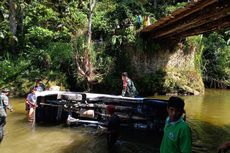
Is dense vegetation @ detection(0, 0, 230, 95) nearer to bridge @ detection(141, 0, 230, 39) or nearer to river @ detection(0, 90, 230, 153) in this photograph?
bridge @ detection(141, 0, 230, 39)

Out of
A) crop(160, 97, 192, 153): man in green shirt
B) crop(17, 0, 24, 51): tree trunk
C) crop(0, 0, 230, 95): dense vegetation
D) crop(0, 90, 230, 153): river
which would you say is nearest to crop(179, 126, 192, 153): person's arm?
crop(160, 97, 192, 153): man in green shirt

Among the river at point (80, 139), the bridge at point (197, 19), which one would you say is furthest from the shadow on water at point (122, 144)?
the bridge at point (197, 19)

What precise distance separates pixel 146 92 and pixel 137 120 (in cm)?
1259

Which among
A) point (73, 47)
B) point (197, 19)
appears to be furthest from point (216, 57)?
point (197, 19)

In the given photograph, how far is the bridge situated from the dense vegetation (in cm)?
291

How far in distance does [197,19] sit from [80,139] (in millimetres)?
7472

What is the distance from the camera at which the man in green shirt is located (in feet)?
12.9

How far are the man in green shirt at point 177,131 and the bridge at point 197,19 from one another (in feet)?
26.7

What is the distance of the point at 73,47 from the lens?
22031 mm

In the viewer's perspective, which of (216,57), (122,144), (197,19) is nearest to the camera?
(122,144)

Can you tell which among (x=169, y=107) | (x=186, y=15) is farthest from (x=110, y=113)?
(x=186, y=15)

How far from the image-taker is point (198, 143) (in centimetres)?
1038

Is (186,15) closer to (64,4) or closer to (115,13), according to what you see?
(115,13)

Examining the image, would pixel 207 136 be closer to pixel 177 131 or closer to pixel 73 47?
pixel 177 131
